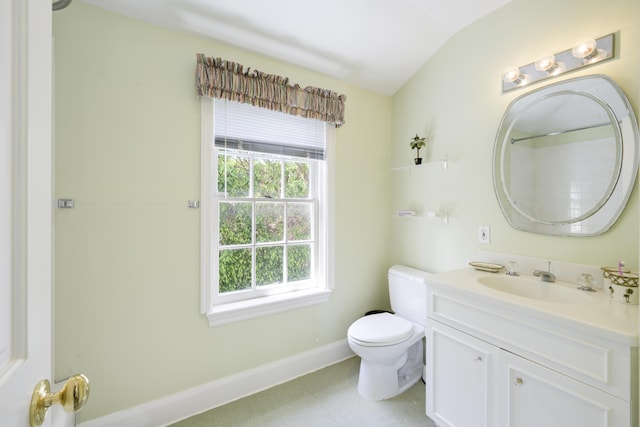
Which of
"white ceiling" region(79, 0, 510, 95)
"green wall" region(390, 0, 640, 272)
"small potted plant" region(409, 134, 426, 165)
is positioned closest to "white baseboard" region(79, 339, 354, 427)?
"green wall" region(390, 0, 640, 272)

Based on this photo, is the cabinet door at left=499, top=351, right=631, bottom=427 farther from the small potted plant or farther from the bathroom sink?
the small potted plant

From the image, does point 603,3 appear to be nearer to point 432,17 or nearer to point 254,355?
point 432,17

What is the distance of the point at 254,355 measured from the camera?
1.92 m

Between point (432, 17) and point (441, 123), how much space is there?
691mm

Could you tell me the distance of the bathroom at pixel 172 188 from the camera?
1390 mm

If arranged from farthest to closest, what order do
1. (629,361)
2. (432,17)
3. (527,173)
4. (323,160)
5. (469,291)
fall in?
1. (323,160)
2. (432,17)
3. (527,173)
4. (469,291)
5. (629,361)

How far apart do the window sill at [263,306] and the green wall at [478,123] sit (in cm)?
86

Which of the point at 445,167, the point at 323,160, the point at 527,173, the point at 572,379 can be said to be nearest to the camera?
the point at 572,379

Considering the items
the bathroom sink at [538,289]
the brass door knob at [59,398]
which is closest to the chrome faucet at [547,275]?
the bathroom sink at [538,289]

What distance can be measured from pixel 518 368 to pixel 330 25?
6.83 feet

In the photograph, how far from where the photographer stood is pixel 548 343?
108cm

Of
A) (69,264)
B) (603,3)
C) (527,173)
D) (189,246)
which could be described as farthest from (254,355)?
(603,3)

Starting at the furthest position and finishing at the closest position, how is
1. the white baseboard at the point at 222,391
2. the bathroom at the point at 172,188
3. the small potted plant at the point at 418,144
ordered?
the small potted plant at the point at 418,144 < the white baseboard at the point at 222,391 < the bathroom at the point at 172,188

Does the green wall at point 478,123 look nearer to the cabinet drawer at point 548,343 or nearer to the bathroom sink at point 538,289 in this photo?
the bathroom sink at point 538,289
